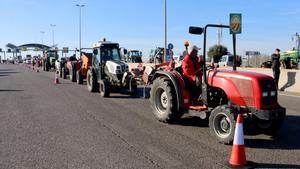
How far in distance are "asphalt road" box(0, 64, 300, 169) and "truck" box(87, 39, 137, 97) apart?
345 cm

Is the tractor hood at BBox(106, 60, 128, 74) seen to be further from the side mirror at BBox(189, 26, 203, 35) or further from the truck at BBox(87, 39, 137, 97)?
the side mirror at BBox(189, 26, 203, 35)

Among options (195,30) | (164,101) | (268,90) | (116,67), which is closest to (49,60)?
(116,67)

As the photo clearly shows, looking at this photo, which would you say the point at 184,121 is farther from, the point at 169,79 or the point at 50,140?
the point at 50,140

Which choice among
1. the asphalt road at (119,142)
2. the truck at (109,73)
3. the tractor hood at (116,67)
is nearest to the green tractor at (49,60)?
the truck at (109,73)

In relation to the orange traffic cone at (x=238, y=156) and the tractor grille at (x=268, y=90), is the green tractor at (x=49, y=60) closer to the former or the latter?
the tractor grille at (x=268, y=90)

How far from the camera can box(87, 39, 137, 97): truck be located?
1437 cm

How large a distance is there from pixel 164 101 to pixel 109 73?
6.32 meters

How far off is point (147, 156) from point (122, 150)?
1.88ft

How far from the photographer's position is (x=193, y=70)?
830cm

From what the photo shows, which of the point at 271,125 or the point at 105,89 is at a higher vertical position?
the point at 105,89

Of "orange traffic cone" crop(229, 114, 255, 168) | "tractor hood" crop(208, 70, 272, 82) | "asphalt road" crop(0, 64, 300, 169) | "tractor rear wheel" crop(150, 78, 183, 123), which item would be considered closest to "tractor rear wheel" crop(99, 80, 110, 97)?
"asphalt road" crop(0, 64, 300, 169)

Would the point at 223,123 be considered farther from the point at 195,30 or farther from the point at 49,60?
the point at 49,60

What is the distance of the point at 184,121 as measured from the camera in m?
8.98

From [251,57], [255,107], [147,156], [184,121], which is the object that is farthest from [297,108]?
[251,57]
